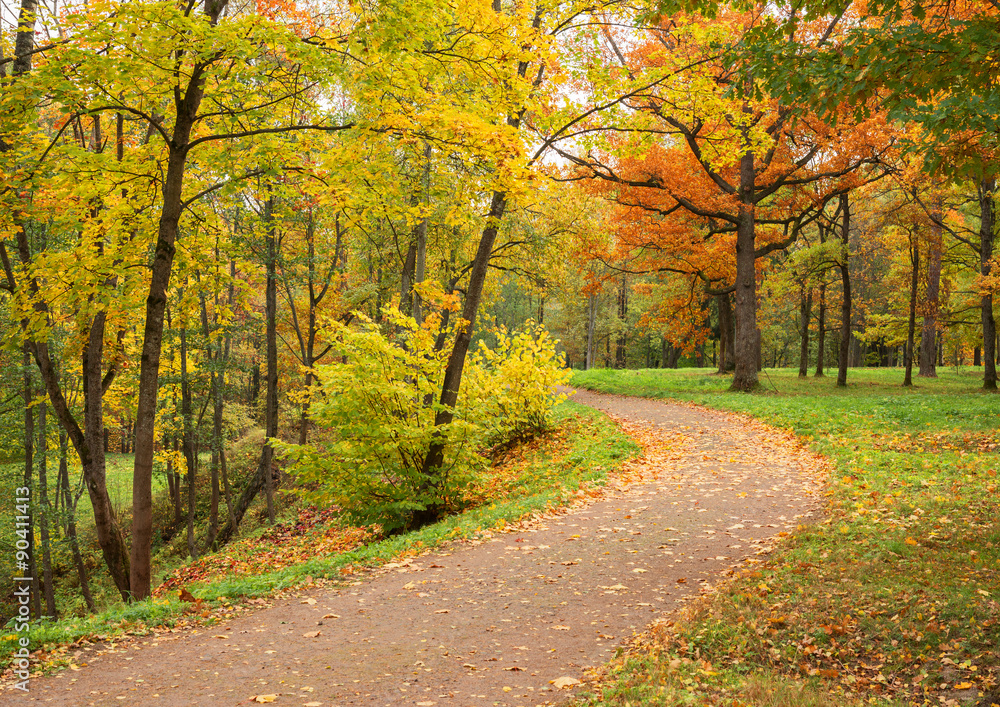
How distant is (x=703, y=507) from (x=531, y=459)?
4.80 meters

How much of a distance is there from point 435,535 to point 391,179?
456cm

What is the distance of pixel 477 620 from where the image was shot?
17.9 feet

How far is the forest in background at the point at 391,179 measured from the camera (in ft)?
17.3

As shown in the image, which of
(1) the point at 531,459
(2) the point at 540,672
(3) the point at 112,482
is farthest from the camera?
(3) the point at 112,482

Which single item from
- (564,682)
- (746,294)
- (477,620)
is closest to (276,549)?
(477,620)

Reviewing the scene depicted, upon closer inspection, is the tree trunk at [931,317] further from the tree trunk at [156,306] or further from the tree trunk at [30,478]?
the tree trunk at [30,478]

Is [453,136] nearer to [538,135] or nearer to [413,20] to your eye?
[413,20]

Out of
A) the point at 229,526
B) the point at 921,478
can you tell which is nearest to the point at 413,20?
the point at 921,478

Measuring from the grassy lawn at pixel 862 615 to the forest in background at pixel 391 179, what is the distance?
10.6ft

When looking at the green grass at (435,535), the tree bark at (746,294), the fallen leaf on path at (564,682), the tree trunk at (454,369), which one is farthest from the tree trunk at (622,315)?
the fallen leaf on path at (564,682)

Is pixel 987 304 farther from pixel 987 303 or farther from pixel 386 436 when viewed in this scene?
pixel 386 436

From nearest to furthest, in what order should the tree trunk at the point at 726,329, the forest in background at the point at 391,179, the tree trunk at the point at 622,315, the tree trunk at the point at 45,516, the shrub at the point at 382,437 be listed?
the forest in background at the point at 391,179, the shrub at the point at 382,437, the tree trunk at the point at 45,516, the tree trunk at the point at 726,329, the tree trunk at the point at 622,315

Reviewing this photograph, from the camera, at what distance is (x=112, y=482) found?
24.8 meters

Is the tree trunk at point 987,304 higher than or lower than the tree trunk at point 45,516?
higher
